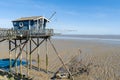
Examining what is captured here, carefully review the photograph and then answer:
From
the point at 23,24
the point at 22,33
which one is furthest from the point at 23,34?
the point at 23,24

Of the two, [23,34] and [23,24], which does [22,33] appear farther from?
[23,24]

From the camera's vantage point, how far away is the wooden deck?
24.1m

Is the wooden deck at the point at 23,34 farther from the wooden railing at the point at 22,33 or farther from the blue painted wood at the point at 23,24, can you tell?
the blue painted wood at the point at 23,24

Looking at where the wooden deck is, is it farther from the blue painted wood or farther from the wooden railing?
the blue painted wood

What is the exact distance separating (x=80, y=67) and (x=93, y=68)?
2.54 m

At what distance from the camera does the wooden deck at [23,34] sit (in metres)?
24.1

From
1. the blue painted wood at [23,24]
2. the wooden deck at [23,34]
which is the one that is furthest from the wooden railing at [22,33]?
the blue painted wood at [23,24]

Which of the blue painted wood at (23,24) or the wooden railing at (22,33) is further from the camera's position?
the blue painted wood at (23,24)

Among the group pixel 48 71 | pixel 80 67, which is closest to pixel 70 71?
pixel 80 67

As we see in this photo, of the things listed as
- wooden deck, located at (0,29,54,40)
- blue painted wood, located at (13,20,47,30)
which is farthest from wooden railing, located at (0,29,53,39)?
blue painted wood, located at (13,20,47,30)

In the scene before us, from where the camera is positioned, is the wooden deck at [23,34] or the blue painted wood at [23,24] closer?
the wooden deck at [23,34]

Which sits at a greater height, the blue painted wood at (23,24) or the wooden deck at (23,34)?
the blue painted wood at (23,24)

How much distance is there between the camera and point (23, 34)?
2614 centimetres

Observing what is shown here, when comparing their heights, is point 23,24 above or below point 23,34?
above
